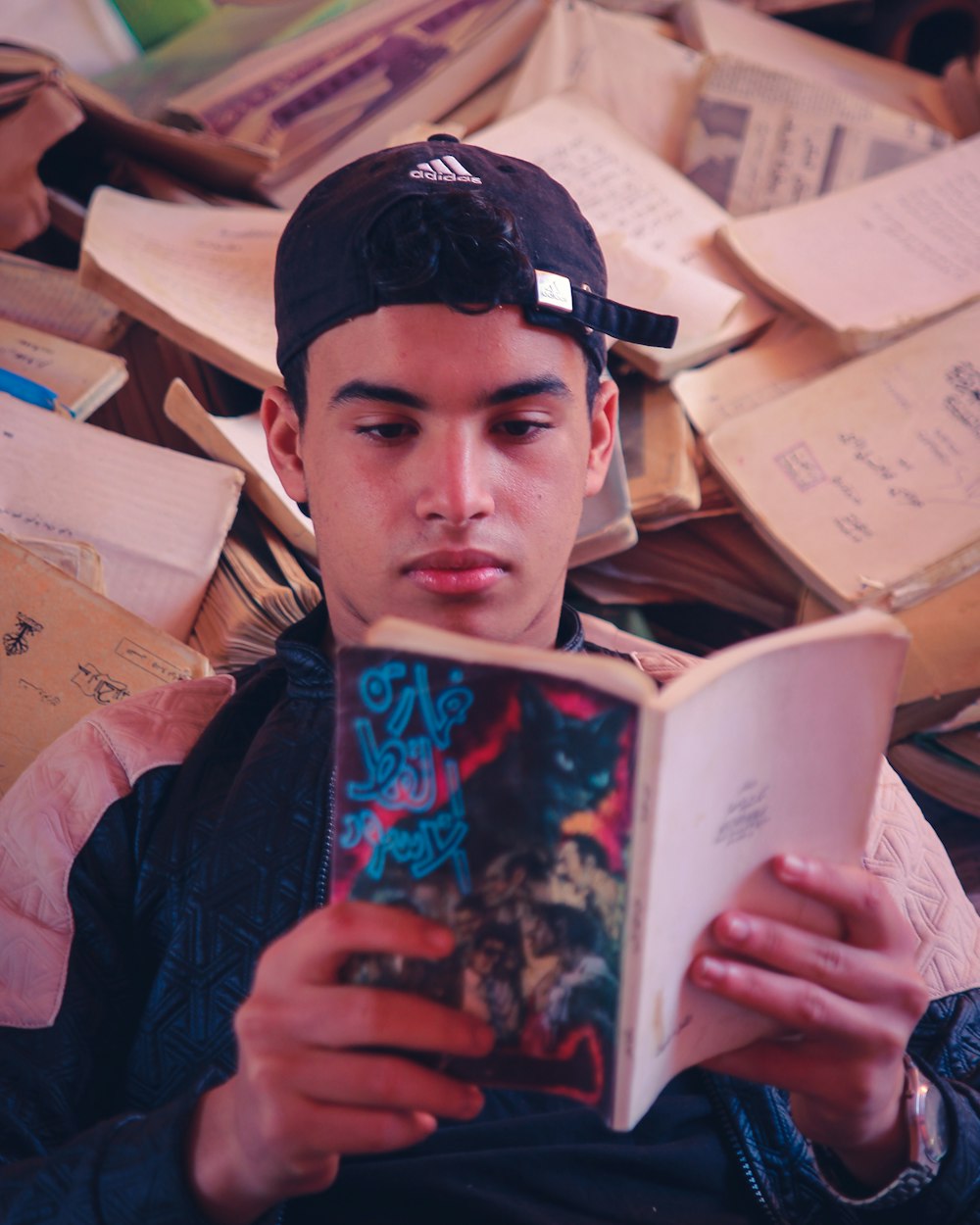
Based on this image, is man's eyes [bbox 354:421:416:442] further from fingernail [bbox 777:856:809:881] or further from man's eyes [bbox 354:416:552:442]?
fingernail [bbox 777:856:809:881]

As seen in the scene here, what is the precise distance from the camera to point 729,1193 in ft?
3.18

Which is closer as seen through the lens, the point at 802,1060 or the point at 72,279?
the point at 802,1060

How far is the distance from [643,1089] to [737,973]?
9 cm

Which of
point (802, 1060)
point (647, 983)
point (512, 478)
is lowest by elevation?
point (802, 1060)

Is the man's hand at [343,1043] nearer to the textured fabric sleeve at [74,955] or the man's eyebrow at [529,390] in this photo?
the textured fabric sleeve at [74,955]

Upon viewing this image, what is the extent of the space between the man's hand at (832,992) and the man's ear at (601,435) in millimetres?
568

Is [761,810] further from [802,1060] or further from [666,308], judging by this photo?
[666,308]

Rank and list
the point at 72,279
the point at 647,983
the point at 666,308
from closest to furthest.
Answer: the point at 647,983 → the point at 666,308 → the point at 72,279

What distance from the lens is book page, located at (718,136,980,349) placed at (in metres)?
1.83

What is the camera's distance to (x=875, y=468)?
1.69 meters

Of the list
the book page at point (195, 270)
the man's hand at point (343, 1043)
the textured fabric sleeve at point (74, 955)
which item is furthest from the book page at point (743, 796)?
the book page at point (195, 270)

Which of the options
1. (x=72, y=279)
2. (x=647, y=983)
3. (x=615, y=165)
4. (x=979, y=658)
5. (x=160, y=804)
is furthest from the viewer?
(x=615, y=165)

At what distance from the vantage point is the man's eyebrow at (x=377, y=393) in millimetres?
997

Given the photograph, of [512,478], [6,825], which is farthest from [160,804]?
[512,478]
